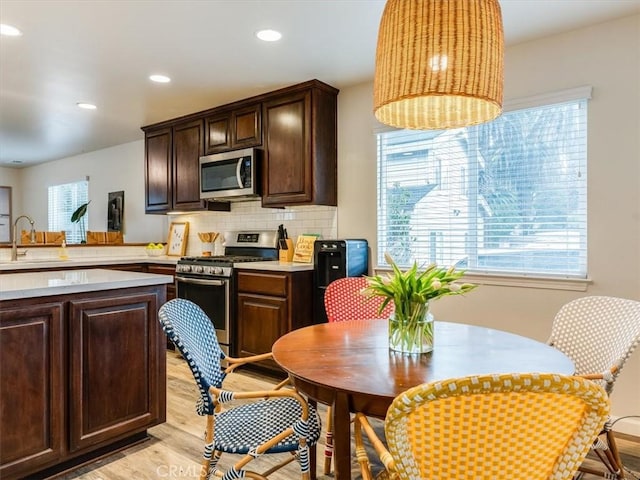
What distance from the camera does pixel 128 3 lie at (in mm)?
2383

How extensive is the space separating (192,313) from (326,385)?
0.77 metres

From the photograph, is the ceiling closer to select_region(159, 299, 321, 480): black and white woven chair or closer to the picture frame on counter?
the picture frame on counter

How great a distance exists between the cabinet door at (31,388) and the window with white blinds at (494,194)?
237 centimetres

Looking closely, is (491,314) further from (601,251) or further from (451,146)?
(451,146)

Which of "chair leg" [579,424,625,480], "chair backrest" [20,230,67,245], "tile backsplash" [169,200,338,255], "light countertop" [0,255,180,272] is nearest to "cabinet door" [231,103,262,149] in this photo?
"tile backsplash" [169,200,338,255]

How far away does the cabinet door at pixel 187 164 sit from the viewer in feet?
14.7

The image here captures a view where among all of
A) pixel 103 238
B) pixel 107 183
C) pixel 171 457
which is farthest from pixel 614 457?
pixel 107 183

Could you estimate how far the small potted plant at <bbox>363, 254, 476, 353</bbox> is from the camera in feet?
5.17

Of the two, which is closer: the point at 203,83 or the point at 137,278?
A: the point at 137,278

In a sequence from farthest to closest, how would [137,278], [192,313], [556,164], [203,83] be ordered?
[203,83]
[556,164]
[137,278]
[192,313]

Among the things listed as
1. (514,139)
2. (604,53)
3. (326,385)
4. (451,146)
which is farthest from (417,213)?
(326,385)

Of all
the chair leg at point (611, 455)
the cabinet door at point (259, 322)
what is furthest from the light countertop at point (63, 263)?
the chair leg at point (611, 455)

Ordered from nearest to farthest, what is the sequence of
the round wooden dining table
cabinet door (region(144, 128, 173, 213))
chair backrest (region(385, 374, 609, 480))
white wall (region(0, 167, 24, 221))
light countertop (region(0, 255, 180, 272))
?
chair backrest (region(385, 374, 609, 480)) < the round wooden dining table < light countertop (region(0, 255, 180, 272)) < cabinet door (region(144, 128, 173, 213)) < white wall (region(0, 167, 24, 221))

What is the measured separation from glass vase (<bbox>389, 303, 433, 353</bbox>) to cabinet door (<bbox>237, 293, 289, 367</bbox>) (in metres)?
1.92
